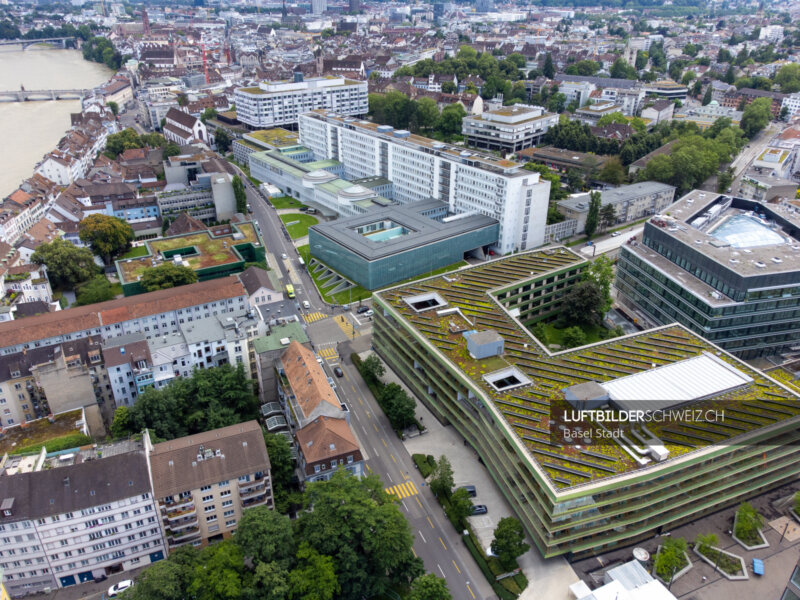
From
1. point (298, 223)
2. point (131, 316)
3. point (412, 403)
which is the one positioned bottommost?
point (412, 403)

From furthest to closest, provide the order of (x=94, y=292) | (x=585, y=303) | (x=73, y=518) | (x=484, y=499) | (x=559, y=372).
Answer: (x=94, y=292) < (x=585, y=303) < (x=559, y=372) < (x=484, y=499) < (x=73, y=518)

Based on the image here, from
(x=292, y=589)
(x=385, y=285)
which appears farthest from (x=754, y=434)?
(x=385, y=285)

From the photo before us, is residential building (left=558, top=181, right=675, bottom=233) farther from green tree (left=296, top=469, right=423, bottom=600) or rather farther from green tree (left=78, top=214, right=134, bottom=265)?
green tree (left=78, top=214, right=134, bottom=265)

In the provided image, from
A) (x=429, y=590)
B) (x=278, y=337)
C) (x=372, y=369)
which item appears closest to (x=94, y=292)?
(x=278, y=337)

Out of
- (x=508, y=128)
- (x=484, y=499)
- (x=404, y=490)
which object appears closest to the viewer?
(x=484, y=499)

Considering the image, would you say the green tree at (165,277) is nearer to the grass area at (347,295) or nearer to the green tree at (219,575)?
the grass area at (347,295)

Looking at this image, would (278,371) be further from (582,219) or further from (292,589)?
(582,219)

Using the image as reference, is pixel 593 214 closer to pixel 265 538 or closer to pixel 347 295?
pixel 347 295
